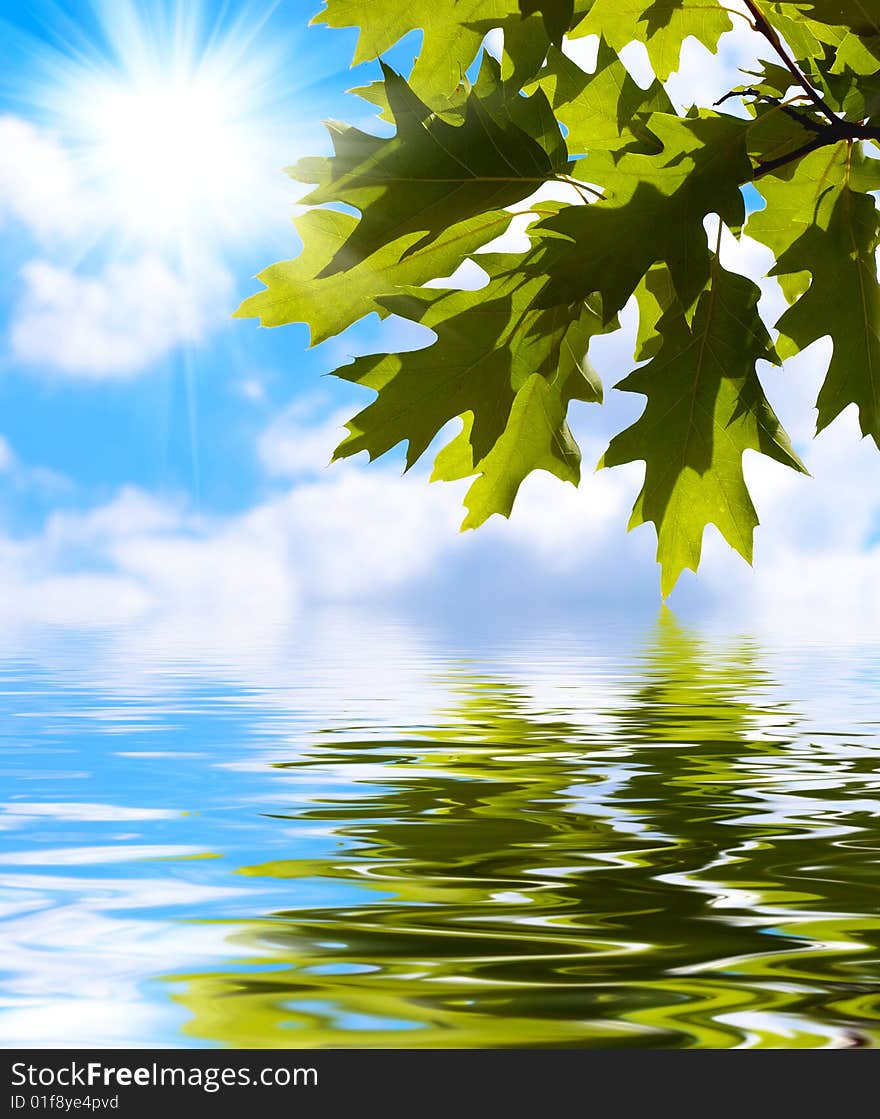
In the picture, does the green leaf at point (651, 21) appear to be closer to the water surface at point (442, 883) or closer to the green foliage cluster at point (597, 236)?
the green foliage cluster at point (597, 236)

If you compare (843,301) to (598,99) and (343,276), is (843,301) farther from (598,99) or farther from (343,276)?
A: (343,276)

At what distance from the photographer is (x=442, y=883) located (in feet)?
11.6

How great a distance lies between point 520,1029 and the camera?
2.29 meters

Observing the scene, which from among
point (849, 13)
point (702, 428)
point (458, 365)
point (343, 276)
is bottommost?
point (702, 428)

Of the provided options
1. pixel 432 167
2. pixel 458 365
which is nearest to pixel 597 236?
pixel 432 167

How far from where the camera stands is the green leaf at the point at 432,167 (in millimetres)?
2916

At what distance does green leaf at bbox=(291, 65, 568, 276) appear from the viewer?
2.92 metres

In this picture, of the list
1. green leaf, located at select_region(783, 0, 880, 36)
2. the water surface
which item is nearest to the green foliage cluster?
green leaf, located at select_region(783, 0, 880, 36)

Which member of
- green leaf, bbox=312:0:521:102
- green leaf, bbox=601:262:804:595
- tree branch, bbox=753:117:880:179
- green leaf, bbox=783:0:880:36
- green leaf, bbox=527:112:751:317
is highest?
green leaf, bbox=312:0:521:102

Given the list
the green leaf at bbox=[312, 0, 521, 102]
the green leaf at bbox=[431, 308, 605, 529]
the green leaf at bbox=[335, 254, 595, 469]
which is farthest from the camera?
the green leaf at bbox=[431, 308, 605, 529]

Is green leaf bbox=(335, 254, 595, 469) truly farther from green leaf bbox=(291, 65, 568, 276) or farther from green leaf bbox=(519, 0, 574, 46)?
green leaf bbox=(519, 0, 574, 46)

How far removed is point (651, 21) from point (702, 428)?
3.44 ft

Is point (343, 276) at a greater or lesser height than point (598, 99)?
lesser

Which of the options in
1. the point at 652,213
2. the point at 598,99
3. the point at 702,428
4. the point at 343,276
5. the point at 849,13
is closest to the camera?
the point at 849,13
